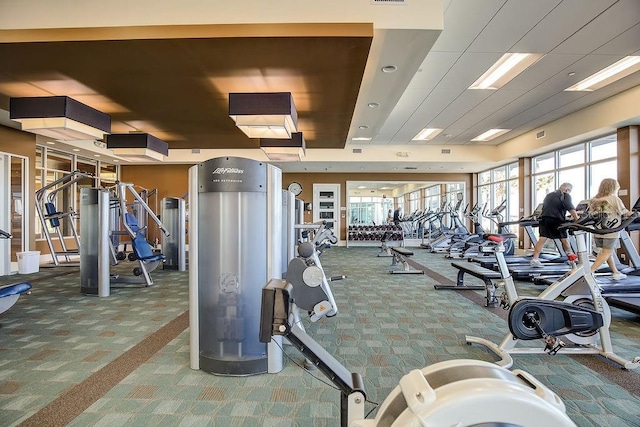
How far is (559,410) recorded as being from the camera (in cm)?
92

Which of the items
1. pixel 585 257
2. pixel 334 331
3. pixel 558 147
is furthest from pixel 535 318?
pixel 558 147

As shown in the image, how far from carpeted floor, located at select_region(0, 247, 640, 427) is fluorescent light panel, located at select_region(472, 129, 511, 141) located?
6143mm

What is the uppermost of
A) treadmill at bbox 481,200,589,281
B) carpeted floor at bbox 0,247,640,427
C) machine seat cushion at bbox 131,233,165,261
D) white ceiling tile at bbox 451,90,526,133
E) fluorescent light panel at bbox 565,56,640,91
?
fluorescent light panel at bbox 565,56,640,91

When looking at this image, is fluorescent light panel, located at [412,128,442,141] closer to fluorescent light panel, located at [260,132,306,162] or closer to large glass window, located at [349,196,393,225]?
fluorescent light panel, located at [260,132,306,162]

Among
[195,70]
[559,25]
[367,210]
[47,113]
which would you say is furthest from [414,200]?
[47,113]

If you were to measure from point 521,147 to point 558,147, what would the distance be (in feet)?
3.31

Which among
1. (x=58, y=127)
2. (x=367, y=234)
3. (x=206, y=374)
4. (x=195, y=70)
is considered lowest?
(x=206, y=374)

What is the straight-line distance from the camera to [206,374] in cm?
252

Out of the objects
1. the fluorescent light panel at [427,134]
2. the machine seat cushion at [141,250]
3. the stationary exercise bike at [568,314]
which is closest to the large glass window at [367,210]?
the fluorescent light panel at [427,134]

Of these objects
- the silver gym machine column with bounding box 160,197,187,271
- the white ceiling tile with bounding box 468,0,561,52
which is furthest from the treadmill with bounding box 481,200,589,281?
the silver gym machine column with bounding box 160,197,187,271

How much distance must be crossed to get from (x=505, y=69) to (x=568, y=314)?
14.8 ft

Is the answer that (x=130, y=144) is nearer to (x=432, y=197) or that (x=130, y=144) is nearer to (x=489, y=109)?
(x=489, y=109)

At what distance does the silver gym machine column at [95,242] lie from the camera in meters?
4.95

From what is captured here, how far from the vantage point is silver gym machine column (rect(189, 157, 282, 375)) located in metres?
2.49
